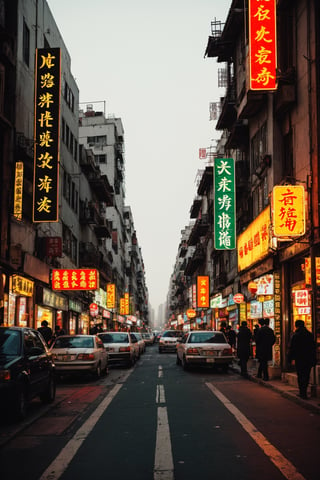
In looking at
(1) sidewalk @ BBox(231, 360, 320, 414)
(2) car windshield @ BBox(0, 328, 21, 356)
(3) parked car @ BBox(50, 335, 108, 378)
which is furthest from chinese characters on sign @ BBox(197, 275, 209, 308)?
(2) car windshield @ BBox(0, 328, 21, 356)

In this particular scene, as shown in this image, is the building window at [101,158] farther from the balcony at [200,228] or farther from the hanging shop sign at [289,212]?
the hanging shop sign at [289,212]

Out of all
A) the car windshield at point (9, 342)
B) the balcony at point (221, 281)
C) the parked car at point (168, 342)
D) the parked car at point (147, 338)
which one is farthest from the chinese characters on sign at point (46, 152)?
the parked car at point (147, 338)

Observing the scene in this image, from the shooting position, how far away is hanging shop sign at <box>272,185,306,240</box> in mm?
17375

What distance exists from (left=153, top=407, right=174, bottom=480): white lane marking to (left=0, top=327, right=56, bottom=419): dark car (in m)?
2.60

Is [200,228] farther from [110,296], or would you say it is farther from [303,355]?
[303,355]

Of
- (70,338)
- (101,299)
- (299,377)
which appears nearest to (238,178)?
(70,338)

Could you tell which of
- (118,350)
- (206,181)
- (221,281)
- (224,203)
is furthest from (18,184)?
(206,181)

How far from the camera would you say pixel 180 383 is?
59.8 ft

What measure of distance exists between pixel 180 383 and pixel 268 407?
19.6ft

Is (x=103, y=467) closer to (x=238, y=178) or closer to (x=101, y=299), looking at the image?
(x=238, y=178)

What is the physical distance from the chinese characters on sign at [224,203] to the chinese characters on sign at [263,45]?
11459mm

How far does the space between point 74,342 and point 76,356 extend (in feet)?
3.58

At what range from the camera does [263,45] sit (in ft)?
67.8

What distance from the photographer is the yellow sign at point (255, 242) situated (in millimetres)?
22158
